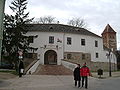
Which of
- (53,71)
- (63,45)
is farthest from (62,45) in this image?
(53,71)

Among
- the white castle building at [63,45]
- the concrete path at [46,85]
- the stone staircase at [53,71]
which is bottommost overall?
the stone staircase at [53,71]

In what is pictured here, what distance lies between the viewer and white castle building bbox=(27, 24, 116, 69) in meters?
41.0

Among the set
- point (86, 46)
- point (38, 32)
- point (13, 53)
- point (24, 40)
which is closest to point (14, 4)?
point (24, 40)

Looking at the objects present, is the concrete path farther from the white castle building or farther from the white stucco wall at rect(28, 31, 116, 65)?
the white stucco wall at rect(28, 31, 116, 65)

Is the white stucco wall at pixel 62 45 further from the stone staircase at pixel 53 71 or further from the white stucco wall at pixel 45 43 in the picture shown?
the stone staircase at pixel 53 71

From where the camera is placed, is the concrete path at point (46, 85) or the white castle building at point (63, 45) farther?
the white castle building at point (63, 45)

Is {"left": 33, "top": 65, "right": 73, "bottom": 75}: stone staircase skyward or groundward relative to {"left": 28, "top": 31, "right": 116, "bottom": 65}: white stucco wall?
groundward

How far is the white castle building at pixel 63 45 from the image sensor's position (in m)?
41.0

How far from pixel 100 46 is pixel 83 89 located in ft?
122

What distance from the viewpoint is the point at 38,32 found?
42.5 metres

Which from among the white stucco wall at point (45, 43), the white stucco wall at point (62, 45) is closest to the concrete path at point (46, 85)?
the white stucco wall at point (45, 43)

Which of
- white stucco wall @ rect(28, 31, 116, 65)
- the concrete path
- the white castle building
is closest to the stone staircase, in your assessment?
the white castle building

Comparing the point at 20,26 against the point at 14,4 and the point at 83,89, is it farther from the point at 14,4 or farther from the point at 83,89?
the point at 83,89

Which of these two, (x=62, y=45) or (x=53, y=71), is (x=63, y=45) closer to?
(x=62, y=45)
